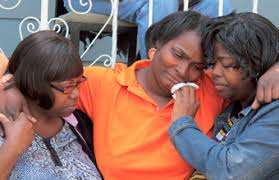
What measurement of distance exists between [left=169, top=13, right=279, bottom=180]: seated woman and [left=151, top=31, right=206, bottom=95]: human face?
0.06 meters

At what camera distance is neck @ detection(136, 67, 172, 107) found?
2598 millimetres

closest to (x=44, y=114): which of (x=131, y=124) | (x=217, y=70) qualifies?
(x=131, y=124)

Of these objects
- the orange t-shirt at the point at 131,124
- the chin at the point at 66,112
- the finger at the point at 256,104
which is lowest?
the orange t-shirt at the point at 131,124

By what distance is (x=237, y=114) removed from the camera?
2.47m

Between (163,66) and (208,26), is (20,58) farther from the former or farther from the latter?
(208,26)

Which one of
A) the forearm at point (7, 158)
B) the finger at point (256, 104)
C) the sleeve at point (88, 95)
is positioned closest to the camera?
the forearm at point (7, 158)

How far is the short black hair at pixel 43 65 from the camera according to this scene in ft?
7.33

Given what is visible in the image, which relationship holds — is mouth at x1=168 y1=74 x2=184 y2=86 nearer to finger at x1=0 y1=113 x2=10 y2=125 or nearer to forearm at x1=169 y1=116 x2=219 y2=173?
forearm at x1=169 y1=116 x2=219 y2=173

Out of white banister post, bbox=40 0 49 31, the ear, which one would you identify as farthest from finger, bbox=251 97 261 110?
white banister post, bbox=40 0 49 31

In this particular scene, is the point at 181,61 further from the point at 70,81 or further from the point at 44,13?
the point at 44,13

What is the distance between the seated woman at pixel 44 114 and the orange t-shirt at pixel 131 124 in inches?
5.4

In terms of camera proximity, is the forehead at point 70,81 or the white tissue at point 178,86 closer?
the forehead at point 70,81

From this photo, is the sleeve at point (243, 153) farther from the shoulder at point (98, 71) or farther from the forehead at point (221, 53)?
the shoulder at point (98, 71)

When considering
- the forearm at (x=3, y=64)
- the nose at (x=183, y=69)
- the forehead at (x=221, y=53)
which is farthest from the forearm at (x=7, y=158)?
the forehead at (x=221, y=53)
